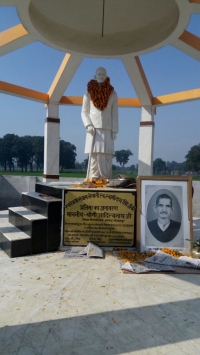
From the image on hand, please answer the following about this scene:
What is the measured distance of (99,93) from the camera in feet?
18.4

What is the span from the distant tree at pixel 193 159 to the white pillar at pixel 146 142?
15.0m

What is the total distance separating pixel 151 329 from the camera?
2260 mm

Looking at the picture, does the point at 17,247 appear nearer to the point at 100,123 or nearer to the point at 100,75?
Answer: the point at 100,123

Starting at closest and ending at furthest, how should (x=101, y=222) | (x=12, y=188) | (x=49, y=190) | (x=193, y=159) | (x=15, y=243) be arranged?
(x=15, y=243)
(x=101, y=222)
(x=49, y=190)
(x=12, y=188)
(x=193, y=159)

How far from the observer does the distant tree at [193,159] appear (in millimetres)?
23297

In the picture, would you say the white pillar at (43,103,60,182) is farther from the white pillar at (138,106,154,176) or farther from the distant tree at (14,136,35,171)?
the distant tree at (14,136,35,171)

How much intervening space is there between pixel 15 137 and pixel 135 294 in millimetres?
30114

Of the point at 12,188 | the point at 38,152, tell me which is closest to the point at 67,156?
the point at 38,152

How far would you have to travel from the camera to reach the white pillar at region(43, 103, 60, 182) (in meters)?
9.16

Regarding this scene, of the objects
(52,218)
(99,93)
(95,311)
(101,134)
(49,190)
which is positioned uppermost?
(99,93)

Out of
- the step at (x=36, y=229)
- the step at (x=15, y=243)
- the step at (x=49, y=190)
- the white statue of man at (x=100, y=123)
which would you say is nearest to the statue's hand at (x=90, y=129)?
the white statue of man at (x=100, y=123)

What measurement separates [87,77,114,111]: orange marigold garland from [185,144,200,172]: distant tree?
63.1 ft

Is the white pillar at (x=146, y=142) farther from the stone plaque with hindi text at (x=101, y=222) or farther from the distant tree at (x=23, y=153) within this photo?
the distant tree at (x=23, y=153)

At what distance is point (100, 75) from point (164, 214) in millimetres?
3130
